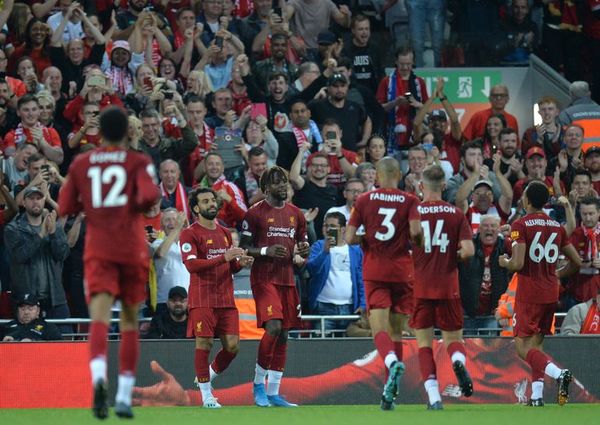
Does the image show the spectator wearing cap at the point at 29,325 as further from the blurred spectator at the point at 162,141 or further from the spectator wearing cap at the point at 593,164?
the spectator wearing cap at the point at 593,164

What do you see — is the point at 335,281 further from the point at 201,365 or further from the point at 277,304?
the point at 201,365

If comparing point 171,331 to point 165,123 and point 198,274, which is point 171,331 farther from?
point 165,123

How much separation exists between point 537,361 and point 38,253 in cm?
613

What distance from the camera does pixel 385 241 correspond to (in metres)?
12.5

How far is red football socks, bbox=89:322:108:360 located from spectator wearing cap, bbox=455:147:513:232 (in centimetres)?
844

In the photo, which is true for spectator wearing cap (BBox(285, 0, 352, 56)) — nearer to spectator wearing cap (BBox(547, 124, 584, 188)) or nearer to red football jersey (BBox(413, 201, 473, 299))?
spectator wearing cap (BBox(547, 124, 584, 188))

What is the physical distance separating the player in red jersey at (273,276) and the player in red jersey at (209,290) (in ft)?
0.91

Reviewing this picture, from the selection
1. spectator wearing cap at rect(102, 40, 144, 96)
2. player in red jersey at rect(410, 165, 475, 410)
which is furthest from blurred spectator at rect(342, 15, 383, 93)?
player in red jersey at rect(410, 165, 475, 410)

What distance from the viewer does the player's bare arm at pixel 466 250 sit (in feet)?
40.7

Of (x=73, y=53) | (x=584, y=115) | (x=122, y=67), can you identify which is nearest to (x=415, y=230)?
(x=122, y=67)

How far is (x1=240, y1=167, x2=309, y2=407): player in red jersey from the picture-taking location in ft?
45.2

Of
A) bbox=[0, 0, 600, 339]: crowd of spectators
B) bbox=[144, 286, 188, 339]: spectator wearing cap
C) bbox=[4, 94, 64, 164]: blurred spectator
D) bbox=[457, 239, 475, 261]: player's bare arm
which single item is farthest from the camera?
bbox=[4, 94, 64, 164]: blurred spectator

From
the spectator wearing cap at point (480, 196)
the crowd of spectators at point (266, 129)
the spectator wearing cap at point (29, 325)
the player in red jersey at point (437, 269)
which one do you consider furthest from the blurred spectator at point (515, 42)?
the spectator wearing cap at point (29, 325)

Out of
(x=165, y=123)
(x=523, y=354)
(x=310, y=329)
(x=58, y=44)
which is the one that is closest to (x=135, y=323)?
(x=523, y=354)
